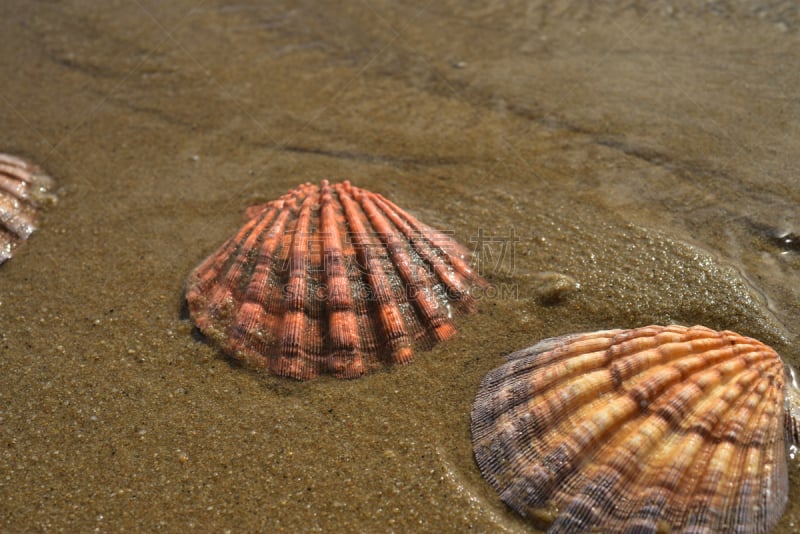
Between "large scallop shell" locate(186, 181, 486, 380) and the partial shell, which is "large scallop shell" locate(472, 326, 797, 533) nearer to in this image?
"large scallop shell" locate(186, 181, 486, 380)

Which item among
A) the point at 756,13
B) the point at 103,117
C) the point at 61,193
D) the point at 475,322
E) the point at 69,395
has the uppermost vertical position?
the point at 756,13

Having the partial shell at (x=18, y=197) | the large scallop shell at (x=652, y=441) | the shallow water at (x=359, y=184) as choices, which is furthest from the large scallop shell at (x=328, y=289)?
the partial shell at (x=18, y=197)

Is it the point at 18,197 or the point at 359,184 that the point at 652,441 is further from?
the point at 18,197

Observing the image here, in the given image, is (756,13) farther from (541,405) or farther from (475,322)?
(541,405)

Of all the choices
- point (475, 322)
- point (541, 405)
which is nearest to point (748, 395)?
point (541, 405)

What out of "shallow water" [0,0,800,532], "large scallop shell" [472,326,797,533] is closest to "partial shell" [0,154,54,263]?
"shallow water" [0,0,800,532]

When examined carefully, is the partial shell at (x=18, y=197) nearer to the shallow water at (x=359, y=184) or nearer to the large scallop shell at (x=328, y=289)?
the shallow water at (x=359, y=184)

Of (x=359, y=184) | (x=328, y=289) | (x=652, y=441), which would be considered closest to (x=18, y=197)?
(x=359, y=184)
